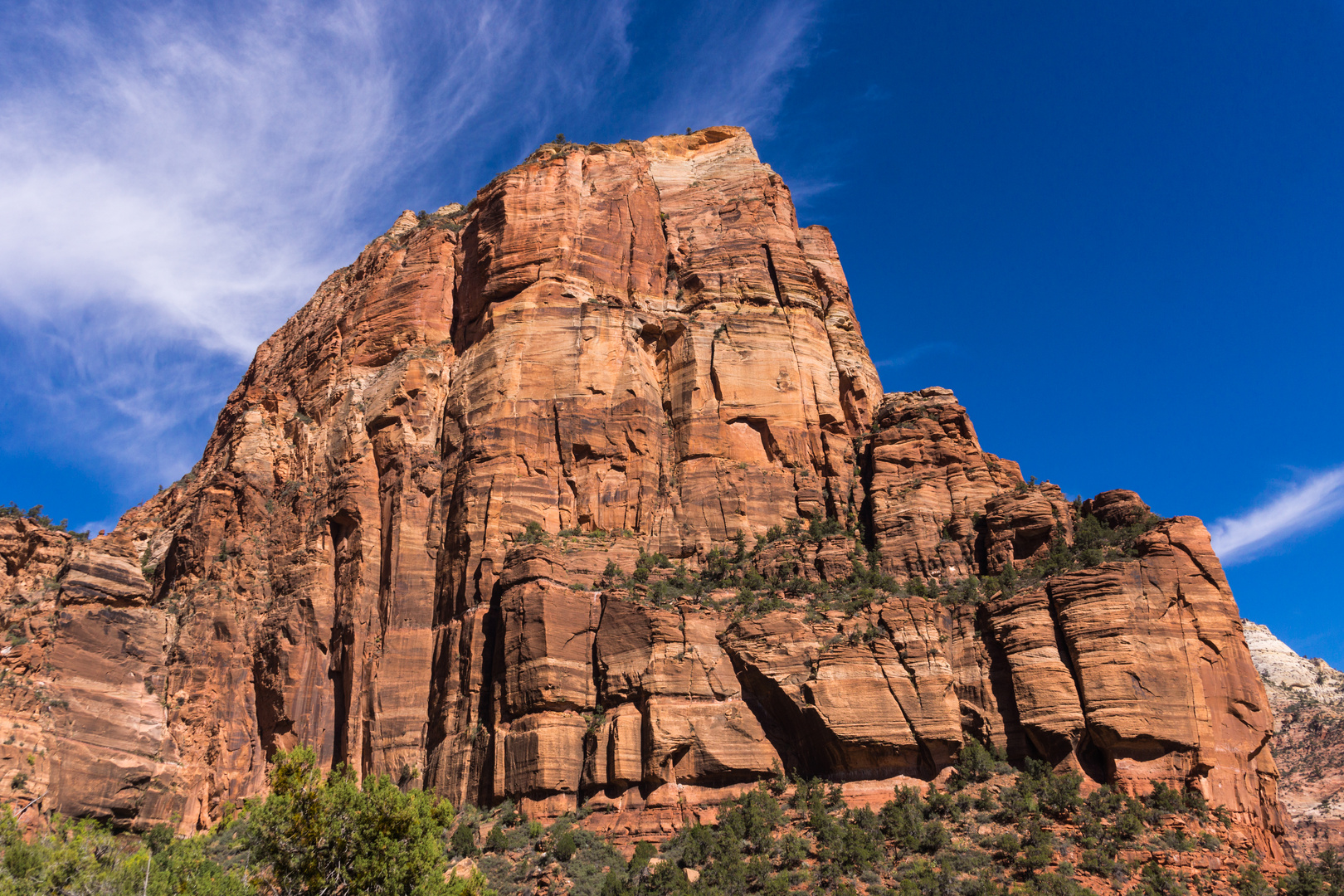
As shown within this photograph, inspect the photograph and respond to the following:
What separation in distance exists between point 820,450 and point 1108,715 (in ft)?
75.8

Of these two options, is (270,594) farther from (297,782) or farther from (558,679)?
(297,782)

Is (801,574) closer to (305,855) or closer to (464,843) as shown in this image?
(464,843)

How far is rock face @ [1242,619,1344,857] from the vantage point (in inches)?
2439

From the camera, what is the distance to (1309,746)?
7056cm

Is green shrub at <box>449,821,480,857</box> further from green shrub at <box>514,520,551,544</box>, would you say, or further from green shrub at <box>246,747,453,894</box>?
green shrub at <box>514,520,551,544</box>

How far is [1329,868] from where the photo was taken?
40812mm

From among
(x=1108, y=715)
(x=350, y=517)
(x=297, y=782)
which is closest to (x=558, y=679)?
(x=297, y=782)

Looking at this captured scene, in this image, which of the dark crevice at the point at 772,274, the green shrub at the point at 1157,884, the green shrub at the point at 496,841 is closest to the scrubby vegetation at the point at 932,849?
the green shrub at the point at 1157,884

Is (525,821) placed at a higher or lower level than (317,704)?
lower

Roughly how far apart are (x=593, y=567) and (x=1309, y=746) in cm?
5164

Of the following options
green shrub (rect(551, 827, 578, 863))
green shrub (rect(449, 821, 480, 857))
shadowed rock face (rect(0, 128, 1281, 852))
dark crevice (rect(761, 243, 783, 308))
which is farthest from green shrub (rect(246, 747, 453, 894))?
dark crevice (rect(761, 243, 783, 308))

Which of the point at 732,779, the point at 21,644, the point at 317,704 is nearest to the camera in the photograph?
the point at 732,779

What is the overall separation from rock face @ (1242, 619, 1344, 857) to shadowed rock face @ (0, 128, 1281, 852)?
708 inches

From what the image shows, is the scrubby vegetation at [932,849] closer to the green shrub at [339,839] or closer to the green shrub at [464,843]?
the green shrub at [464,843]
